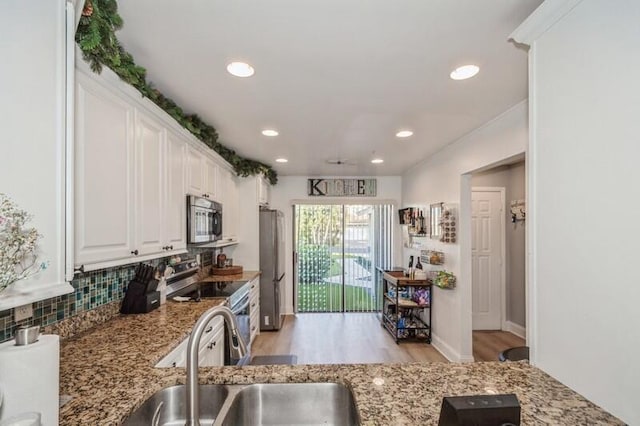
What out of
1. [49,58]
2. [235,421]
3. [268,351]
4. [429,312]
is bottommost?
[268,351]

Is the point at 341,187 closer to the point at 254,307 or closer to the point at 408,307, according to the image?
the point at 408,307

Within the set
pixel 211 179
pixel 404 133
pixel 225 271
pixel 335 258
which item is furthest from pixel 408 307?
pixel 211 179

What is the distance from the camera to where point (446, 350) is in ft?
12.2

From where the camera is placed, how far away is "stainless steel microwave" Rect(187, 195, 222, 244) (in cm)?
269

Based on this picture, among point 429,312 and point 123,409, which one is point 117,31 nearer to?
point 123,409

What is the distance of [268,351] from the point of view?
3.88m

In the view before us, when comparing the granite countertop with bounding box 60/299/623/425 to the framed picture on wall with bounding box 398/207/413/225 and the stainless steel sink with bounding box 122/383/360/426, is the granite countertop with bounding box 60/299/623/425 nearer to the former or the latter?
the stainless steel sink with bounding box 122/383/360/426

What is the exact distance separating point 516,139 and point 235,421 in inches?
105

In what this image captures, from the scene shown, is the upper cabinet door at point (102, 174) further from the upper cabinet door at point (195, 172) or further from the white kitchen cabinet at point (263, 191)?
the white kitchen cabinet at point (263, 191)

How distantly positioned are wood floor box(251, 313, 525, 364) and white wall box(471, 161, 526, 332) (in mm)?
395

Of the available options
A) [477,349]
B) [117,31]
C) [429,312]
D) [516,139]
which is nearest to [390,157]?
[516,139]

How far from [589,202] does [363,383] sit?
39.0 inches

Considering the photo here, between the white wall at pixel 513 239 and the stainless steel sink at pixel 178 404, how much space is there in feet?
13.9

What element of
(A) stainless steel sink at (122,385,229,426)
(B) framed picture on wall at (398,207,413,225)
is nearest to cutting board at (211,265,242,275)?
(B) framed picture on wall at (398,207,413,225)
